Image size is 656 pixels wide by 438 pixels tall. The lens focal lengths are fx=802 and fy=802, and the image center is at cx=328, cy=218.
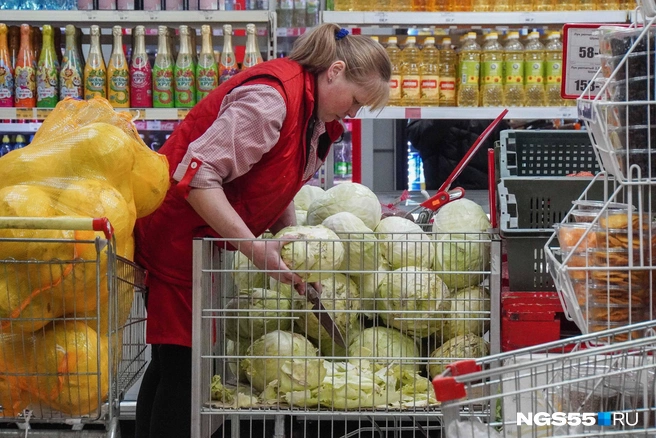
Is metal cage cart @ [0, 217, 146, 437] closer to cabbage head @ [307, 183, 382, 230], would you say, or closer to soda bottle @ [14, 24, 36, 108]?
cabbage head @ [307, 183, 382, 230]

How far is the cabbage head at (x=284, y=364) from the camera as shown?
199cm

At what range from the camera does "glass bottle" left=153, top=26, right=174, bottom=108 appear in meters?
4.29

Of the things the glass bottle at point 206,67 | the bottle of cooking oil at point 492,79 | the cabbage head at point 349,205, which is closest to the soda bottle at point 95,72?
the glass bottle at point 206,67

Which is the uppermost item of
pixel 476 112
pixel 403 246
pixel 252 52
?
pixel 252 52

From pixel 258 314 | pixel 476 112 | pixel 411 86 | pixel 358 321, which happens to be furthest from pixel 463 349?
pixel 411 86

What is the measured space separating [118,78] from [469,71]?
76.1 inches

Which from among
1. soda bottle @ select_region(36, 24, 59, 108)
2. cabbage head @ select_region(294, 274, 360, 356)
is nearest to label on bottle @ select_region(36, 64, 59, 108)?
soda bottle @ select_region(36, 24, 59, 108)

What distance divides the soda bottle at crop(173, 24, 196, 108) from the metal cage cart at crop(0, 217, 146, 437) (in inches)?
102

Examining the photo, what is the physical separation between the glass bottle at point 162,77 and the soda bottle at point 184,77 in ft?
0.11

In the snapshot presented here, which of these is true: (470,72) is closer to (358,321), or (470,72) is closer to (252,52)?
(252,52)

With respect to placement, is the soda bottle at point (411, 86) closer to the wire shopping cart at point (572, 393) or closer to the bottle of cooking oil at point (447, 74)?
the bottle of cooking oil at point (447, 74)

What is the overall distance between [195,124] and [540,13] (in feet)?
9.04

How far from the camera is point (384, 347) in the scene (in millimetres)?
2184

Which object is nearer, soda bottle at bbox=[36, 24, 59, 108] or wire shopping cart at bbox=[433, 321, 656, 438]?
wire shopping cart at bbox=[433, 321, 656, 438]
